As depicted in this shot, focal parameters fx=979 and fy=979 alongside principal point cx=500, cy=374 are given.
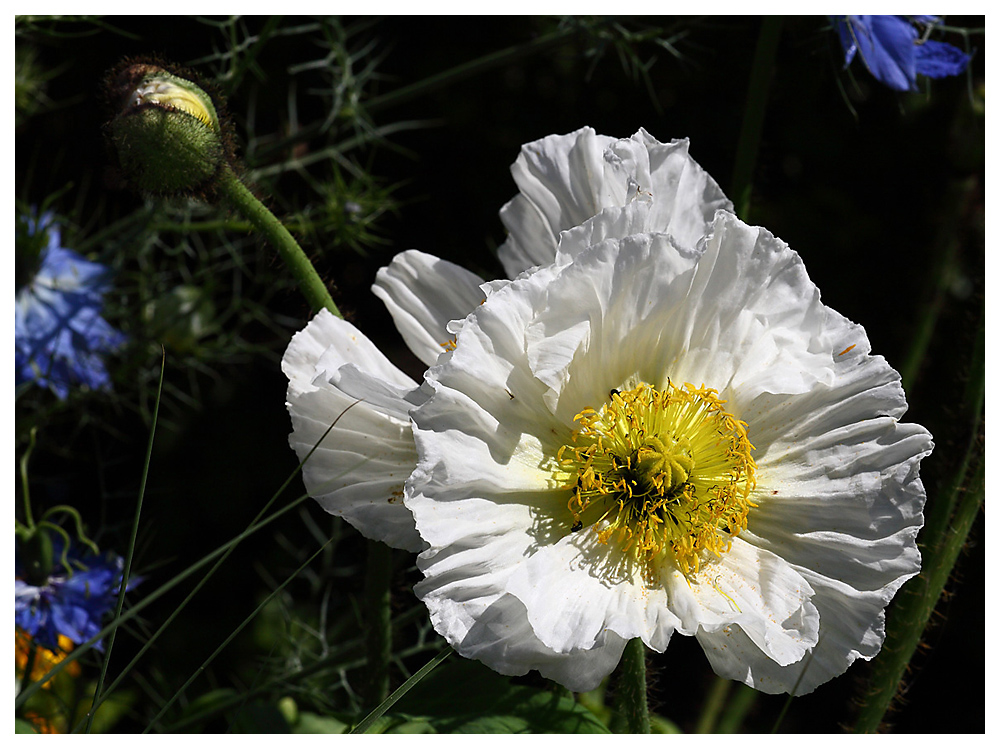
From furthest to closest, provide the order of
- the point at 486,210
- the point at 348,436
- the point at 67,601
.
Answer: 1. the point at 486,210
2. the point at 67,601
3. the point at 348,436

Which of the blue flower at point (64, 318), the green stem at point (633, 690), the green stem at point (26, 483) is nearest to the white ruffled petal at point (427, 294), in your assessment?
the green stem at point (633, 690)

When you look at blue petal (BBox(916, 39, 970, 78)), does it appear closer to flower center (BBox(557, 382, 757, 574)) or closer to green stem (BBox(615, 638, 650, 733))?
flower center (BBox(557, 382, 757, 574))

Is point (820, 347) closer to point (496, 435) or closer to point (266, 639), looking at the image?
point (496, 435)

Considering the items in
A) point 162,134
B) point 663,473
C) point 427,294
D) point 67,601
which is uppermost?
point 162,134

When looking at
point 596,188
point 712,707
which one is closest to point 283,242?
point 596,188

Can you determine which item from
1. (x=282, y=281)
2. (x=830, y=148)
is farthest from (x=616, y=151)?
(x=830, y=148)

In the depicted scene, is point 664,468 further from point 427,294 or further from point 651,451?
point 427,294

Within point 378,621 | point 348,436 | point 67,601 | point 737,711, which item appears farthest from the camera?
point 737,711
